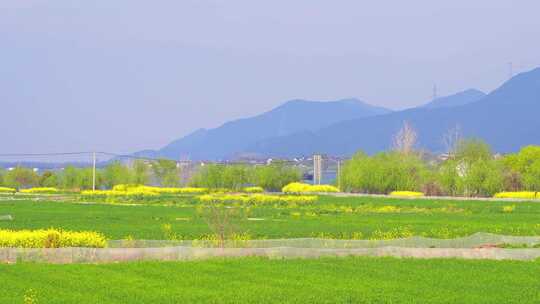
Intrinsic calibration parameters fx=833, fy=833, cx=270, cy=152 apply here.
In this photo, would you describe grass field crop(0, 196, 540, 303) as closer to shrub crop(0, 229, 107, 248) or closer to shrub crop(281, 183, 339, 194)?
shrub crop(0, 229, 107, 248)

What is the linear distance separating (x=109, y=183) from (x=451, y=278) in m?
66.8

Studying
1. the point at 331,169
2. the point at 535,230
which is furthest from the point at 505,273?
the point at 331,169

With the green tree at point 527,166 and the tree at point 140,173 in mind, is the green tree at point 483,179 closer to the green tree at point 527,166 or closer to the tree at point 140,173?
the green tree at point 527,166


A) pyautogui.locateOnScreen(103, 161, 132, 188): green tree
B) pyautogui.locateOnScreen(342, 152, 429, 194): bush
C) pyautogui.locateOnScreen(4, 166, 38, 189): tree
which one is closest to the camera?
pyautogui.locateOnScreen(342, 152, 429, 194): bush

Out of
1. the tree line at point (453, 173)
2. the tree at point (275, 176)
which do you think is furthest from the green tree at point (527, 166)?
the tree at point (275, 176)

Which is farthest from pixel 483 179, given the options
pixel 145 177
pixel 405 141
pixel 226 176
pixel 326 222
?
pixel 145 177

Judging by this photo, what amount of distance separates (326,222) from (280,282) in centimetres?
1562

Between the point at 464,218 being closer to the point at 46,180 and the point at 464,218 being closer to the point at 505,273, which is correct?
the point at 505,273

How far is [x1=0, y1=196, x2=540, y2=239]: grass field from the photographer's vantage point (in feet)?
76.9

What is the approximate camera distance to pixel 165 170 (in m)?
87.5

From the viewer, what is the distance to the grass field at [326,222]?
23438mm

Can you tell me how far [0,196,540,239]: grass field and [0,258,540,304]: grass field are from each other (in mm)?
5255

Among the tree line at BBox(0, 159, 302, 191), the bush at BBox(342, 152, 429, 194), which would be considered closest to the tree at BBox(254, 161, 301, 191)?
the tree line at BBox(0, 159, 302, 191)

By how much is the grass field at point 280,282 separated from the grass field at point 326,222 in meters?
5.25
